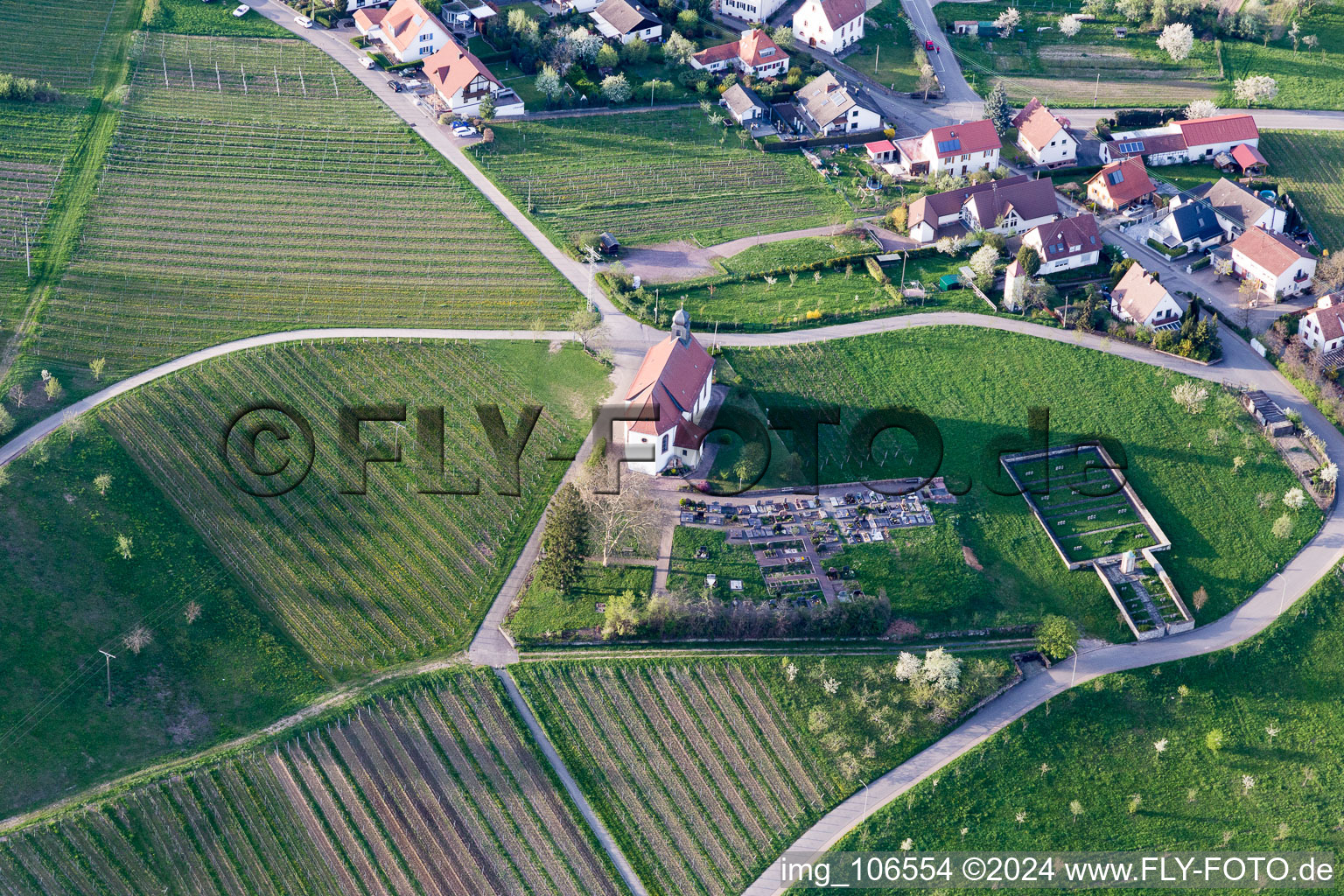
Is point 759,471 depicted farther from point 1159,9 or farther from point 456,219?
point 1159,9

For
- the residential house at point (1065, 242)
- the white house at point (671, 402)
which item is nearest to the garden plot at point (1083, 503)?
the residential house at point (1065, 242)

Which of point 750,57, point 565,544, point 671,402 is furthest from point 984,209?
point 565,544

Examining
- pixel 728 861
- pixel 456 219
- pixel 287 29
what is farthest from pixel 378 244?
pixel 728 861

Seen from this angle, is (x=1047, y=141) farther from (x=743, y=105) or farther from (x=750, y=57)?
(x=750, y=57)

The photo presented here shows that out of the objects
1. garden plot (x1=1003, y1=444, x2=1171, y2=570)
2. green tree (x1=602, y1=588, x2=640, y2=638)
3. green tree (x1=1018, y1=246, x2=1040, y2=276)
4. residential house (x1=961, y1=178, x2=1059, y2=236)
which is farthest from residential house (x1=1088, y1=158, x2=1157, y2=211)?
green tree (x1=602, y1=588, x2=640, y2=638)

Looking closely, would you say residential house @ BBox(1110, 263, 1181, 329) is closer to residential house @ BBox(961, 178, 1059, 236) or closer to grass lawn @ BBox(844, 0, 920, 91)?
residential house @ BBox(961, 178, 1059, 236)

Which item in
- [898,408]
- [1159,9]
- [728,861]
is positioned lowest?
[728,861]

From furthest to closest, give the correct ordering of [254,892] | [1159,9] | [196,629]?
[1159,9] < [196,629] < [254,892]
